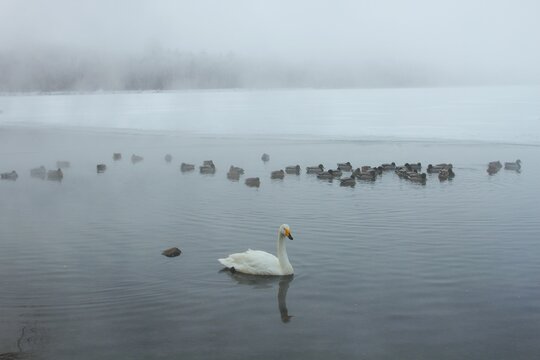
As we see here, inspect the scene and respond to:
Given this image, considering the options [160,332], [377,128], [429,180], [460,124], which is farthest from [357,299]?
[460,124]

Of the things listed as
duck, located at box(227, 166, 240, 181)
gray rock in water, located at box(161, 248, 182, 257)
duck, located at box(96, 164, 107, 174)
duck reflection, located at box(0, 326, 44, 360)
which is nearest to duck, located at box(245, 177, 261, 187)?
duck, located at box(227, 166, 240, 181)

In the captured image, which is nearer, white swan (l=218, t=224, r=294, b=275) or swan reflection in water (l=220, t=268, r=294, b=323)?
swan reflection in water (l=220, t=268, r=294, b=323)

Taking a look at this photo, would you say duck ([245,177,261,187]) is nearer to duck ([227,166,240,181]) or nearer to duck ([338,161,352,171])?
duck ([227,166,240,181])

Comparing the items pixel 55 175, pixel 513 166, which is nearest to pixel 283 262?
pixel 55 175

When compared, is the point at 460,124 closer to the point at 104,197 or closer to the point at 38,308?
the point at 104,197

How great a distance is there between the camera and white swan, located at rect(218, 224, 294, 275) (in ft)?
63.1

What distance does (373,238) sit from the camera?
2389 cm

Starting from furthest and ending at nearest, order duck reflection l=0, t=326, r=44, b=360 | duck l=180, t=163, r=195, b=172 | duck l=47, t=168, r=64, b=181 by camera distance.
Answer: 1. duck l=180, t=163, r=195, b=172
2. duck l=47, t=168, r=64, b=181
3. duck reflection l=0, t=326, r=44, b=360

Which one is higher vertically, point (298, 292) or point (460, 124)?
point (460, 124)

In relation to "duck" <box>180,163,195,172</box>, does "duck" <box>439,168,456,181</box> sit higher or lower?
higher

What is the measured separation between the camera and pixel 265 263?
19.2 meters

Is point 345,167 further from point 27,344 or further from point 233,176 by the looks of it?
point 27,344

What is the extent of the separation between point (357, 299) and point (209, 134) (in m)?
62.6

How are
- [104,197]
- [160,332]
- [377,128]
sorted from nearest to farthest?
[160,332] < [104,197] < [377,128]
